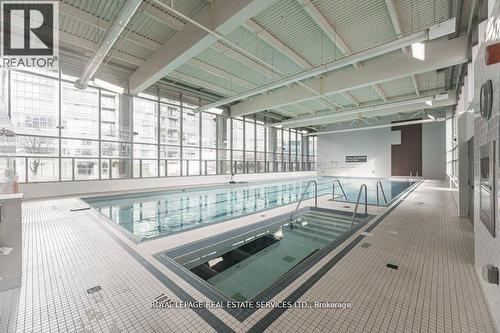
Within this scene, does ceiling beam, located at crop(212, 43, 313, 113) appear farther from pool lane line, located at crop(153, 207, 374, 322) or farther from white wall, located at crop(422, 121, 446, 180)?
white wall, located at crop(422, 121, 446, 180)

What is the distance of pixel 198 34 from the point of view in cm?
438

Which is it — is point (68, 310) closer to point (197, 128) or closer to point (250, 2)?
point (250, 2)

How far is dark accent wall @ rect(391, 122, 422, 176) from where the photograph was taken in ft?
47.6

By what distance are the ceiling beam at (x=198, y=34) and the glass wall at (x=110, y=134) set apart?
210cm

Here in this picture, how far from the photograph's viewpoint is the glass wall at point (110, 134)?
20.5ft

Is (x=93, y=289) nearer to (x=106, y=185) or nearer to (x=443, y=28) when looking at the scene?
(x=443, y=28)

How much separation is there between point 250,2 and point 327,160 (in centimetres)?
1677

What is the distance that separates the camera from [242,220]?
13.0 feet

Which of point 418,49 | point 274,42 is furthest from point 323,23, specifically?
point 418,49

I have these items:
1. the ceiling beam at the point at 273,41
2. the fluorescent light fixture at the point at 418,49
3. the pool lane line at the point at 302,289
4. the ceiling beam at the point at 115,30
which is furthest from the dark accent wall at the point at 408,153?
the ceiling beam at the point at 115,30

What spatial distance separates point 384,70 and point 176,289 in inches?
288

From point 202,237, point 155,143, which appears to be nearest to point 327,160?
point 155,143

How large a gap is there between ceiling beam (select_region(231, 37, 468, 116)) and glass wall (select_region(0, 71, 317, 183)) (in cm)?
411

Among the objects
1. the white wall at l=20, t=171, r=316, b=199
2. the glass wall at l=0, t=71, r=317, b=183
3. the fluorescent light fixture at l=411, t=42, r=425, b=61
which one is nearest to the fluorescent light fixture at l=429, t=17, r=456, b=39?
the fluorescent light fixture at l=411, t=42, r=425, b=61
